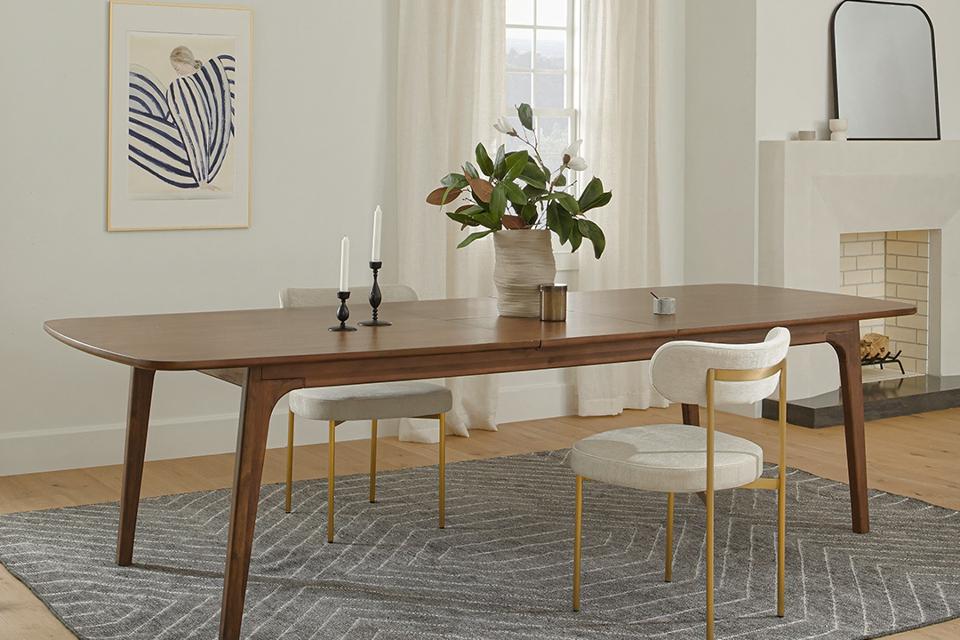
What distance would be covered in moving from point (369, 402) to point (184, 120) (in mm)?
1930

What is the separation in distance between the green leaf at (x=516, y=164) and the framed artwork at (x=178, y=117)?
2.07 meters

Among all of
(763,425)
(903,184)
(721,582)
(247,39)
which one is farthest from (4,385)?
(903,184)

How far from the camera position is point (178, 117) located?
5.42m

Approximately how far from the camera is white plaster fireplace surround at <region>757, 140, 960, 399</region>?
646 cm

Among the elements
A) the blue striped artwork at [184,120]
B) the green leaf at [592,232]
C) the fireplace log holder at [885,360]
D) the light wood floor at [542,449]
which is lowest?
the light wood floor at [542,449]

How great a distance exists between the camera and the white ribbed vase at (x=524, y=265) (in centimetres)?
400

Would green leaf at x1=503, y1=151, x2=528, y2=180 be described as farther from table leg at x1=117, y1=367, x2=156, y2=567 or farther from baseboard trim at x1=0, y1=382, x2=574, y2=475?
baseboard trim at x1=0, y1=382, x2=574, y2=475

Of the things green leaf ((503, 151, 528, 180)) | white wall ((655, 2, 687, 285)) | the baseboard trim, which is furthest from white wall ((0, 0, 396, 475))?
green leaf ((503, 151, 528, 180))

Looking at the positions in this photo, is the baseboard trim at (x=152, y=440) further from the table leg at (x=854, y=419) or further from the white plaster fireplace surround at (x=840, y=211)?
the table leg at (x=854, y=419)

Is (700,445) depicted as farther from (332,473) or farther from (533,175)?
(332,473)

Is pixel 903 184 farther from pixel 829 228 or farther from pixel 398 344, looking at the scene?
pixel 398 344

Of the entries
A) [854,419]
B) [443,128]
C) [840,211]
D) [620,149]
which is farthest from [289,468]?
[840,211]

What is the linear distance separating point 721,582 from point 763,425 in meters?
2.60

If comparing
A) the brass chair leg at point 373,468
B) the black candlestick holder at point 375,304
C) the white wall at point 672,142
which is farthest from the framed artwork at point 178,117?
the white wall at point 672,142
